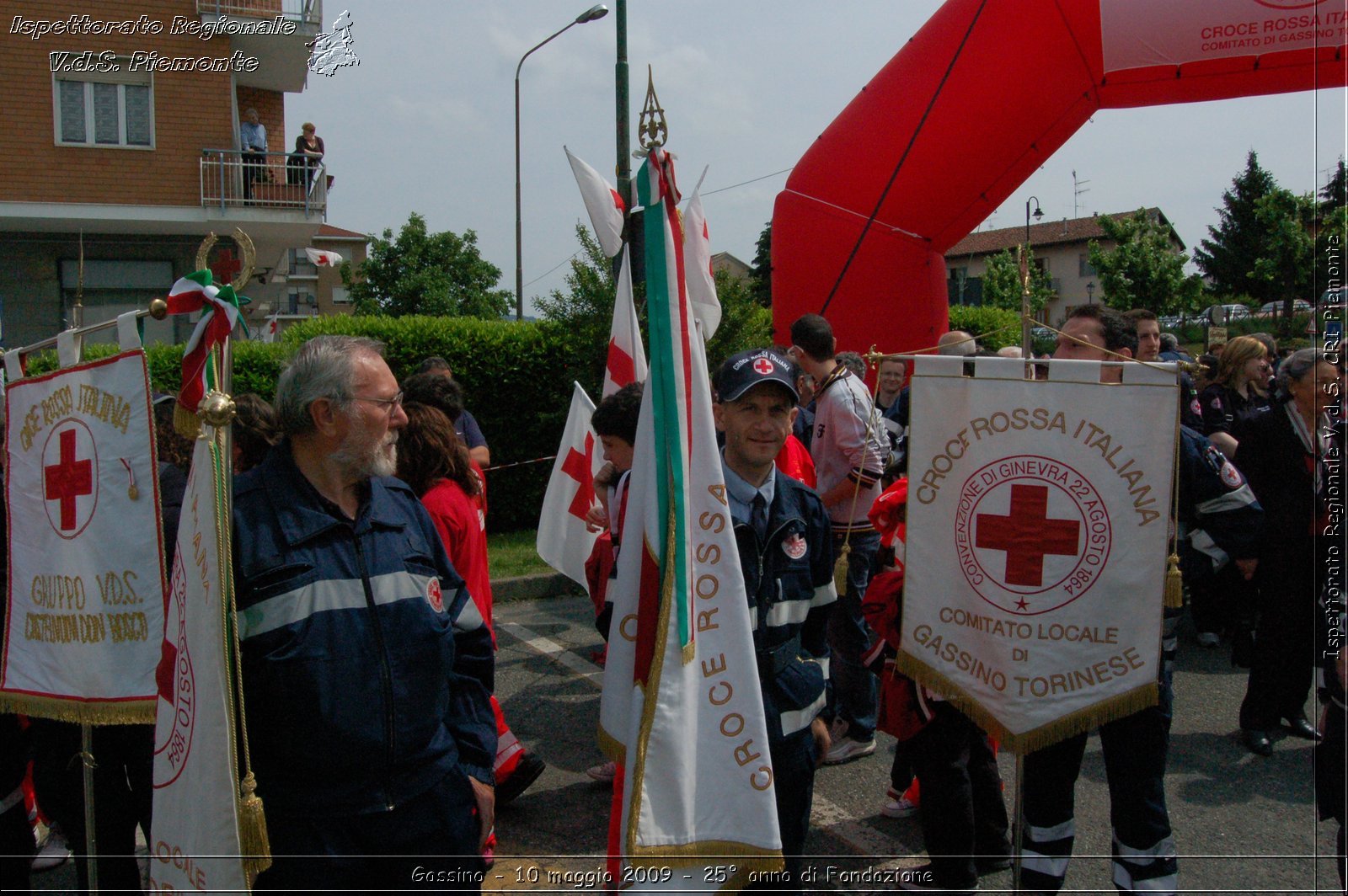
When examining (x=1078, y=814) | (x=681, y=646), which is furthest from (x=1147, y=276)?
(x=681, y=646)

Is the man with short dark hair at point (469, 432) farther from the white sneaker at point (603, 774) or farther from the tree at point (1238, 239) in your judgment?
the tree at point (1238, 239)

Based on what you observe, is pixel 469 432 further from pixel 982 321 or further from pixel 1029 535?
pixel 982 321

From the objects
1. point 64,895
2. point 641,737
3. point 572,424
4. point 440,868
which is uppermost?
point 572,424

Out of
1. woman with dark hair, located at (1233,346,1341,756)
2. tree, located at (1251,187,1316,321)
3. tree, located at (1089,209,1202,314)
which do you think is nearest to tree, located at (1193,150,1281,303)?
tree, located at (1089,209,1202,314)

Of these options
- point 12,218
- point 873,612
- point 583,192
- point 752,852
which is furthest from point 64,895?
point 12,218

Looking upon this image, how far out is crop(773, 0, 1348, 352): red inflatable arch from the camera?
603cm

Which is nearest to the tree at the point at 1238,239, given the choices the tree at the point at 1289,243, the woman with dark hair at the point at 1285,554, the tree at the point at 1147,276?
the tree at the point at 1147,276

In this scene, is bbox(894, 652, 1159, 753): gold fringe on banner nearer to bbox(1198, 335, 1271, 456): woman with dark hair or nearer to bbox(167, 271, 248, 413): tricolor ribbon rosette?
bbox(167, 271, 248, 413): tricolor ribbon rosette

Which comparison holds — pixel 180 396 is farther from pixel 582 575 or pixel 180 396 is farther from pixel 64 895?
pixel 582 575

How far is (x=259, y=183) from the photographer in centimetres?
1625

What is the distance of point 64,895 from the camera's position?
11.4 feet

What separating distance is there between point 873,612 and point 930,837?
81 centimetres

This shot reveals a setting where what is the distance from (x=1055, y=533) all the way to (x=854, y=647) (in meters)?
2.08

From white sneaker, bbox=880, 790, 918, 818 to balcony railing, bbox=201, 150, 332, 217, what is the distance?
14705 mm
